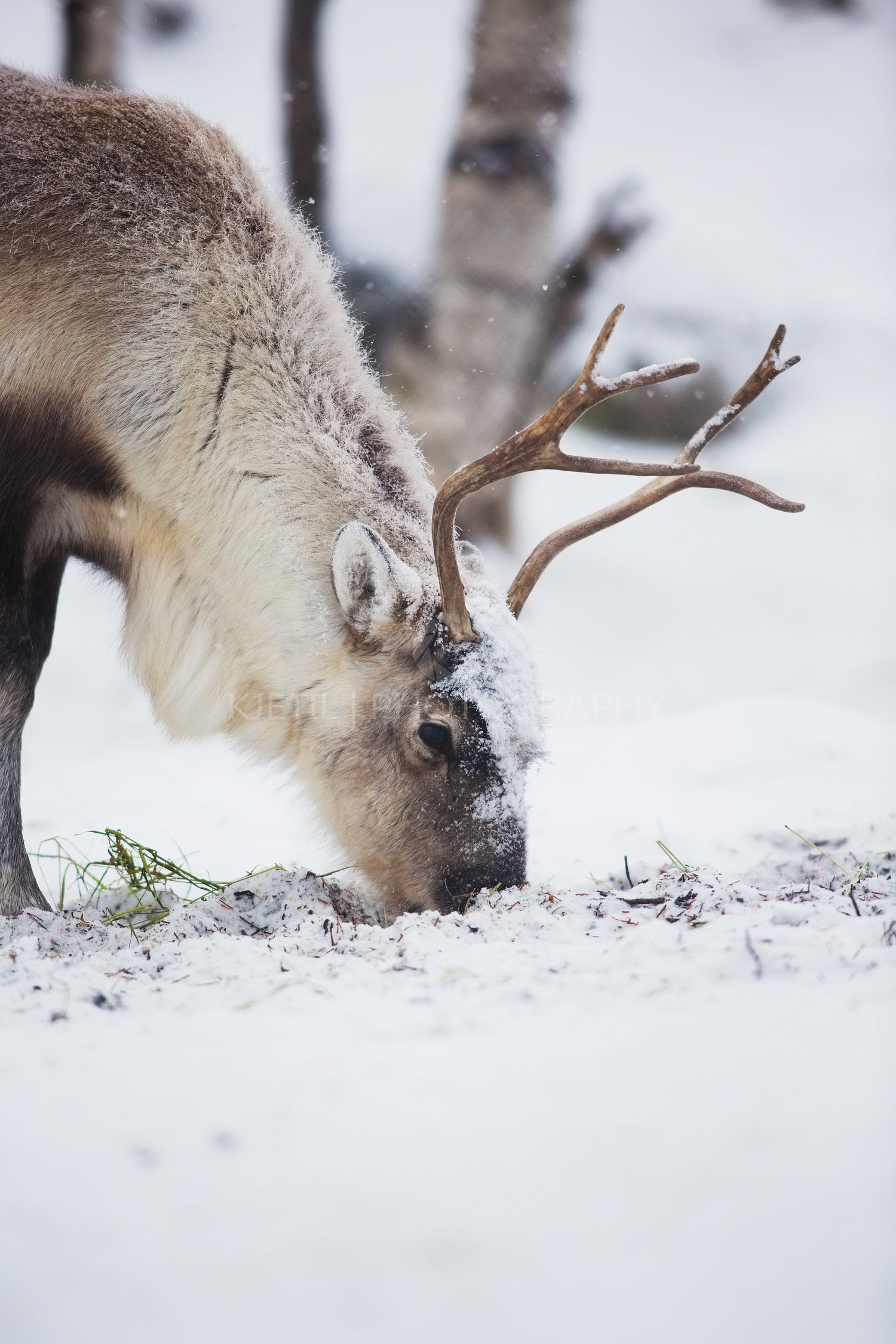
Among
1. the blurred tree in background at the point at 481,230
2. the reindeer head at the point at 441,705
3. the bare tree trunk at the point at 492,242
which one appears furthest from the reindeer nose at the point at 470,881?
the bare tree trunk at the point at 492,242

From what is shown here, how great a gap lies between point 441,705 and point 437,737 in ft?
0.25

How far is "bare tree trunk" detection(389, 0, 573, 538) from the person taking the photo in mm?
4785

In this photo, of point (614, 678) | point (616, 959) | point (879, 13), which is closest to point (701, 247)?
point (614, 678)

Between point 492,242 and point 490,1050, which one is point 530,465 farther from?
point 492,242

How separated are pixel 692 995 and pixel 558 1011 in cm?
19

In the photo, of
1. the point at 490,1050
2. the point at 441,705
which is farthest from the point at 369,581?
the point at 490,1050

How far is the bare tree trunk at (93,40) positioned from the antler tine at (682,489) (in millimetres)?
3230

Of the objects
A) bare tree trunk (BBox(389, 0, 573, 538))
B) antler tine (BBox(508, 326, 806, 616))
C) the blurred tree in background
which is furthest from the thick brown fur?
bare tree trunk (BBox(389, 0, 573, 538))

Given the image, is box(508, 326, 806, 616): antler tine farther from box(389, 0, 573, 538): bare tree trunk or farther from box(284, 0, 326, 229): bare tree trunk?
box(389, 0, 573, 538): bare tree trunk

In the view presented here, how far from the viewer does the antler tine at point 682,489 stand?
2594 mm

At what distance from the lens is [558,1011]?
4.70ft

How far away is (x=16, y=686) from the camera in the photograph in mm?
2729

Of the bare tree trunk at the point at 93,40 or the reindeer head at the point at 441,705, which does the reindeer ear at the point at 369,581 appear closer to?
the reindeer head at the point at 441,705

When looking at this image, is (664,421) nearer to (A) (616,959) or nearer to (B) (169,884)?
(B) (169,884)
